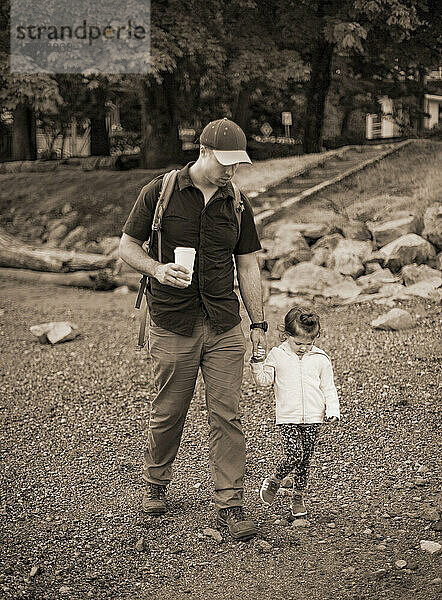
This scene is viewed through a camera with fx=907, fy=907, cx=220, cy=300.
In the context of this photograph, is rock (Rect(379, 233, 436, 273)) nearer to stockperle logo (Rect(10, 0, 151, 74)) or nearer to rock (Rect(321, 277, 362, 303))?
rock (Rect(321, 277, 362, 303))

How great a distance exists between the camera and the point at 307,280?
1199cm

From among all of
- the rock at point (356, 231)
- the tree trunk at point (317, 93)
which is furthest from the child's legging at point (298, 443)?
the tree trunk at point (317, 93)

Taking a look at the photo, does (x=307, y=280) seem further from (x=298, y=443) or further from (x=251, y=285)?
(x=298, y=443)

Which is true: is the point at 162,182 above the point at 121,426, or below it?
above

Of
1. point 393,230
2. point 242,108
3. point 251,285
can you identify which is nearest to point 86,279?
point 393,230

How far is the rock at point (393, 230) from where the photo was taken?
12977 millimetres

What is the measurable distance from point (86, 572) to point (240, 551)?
0.78 meters

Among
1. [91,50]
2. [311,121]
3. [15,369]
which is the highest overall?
[91,50]

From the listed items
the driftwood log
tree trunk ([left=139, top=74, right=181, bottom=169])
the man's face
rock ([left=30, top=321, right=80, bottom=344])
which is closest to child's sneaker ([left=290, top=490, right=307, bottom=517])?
the man's face

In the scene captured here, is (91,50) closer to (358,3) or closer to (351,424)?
(358,3)

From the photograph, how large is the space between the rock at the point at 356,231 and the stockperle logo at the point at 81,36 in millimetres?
5282

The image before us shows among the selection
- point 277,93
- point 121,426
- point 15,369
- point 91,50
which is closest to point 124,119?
point 277,93

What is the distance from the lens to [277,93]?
2281 cm

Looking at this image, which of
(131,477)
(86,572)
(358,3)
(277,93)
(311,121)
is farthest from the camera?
(277,93)
